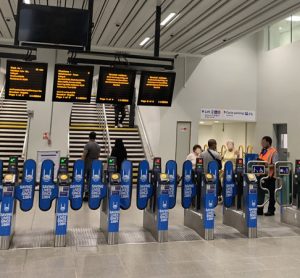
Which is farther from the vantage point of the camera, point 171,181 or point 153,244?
point 171,181

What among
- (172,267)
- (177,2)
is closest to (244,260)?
(172,267)

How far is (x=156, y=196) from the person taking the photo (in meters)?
5.22

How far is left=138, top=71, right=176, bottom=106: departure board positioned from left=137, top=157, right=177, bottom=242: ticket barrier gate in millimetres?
1157

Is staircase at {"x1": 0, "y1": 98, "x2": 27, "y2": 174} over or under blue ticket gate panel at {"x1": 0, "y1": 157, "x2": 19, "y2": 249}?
over

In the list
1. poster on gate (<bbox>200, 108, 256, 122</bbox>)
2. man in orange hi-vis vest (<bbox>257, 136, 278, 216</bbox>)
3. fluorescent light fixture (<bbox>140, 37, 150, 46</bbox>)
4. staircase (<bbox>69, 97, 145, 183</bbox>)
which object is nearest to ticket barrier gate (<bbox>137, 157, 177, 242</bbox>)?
man in orange hi-vis vest (<bbox>257, 136, 278, 216</bbox>)

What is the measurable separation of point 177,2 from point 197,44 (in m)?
2.98

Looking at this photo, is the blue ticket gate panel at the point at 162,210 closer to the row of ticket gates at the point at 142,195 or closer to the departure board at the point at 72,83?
the row of ticket gates at the point at 142,195

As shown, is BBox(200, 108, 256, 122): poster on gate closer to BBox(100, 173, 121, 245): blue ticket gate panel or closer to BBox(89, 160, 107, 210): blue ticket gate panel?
BBox(89, 160, 107, 210): blue ticket gate panel

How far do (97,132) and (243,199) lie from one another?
7734 millimetres

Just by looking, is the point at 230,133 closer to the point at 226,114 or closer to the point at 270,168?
the point at 226,114

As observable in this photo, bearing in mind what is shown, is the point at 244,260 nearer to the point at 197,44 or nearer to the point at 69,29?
the point at 69,29

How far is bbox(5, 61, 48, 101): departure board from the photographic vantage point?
5609mm

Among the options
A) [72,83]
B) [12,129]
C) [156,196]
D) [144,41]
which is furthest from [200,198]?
[12,129]

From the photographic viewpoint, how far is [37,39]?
4.94 metres
